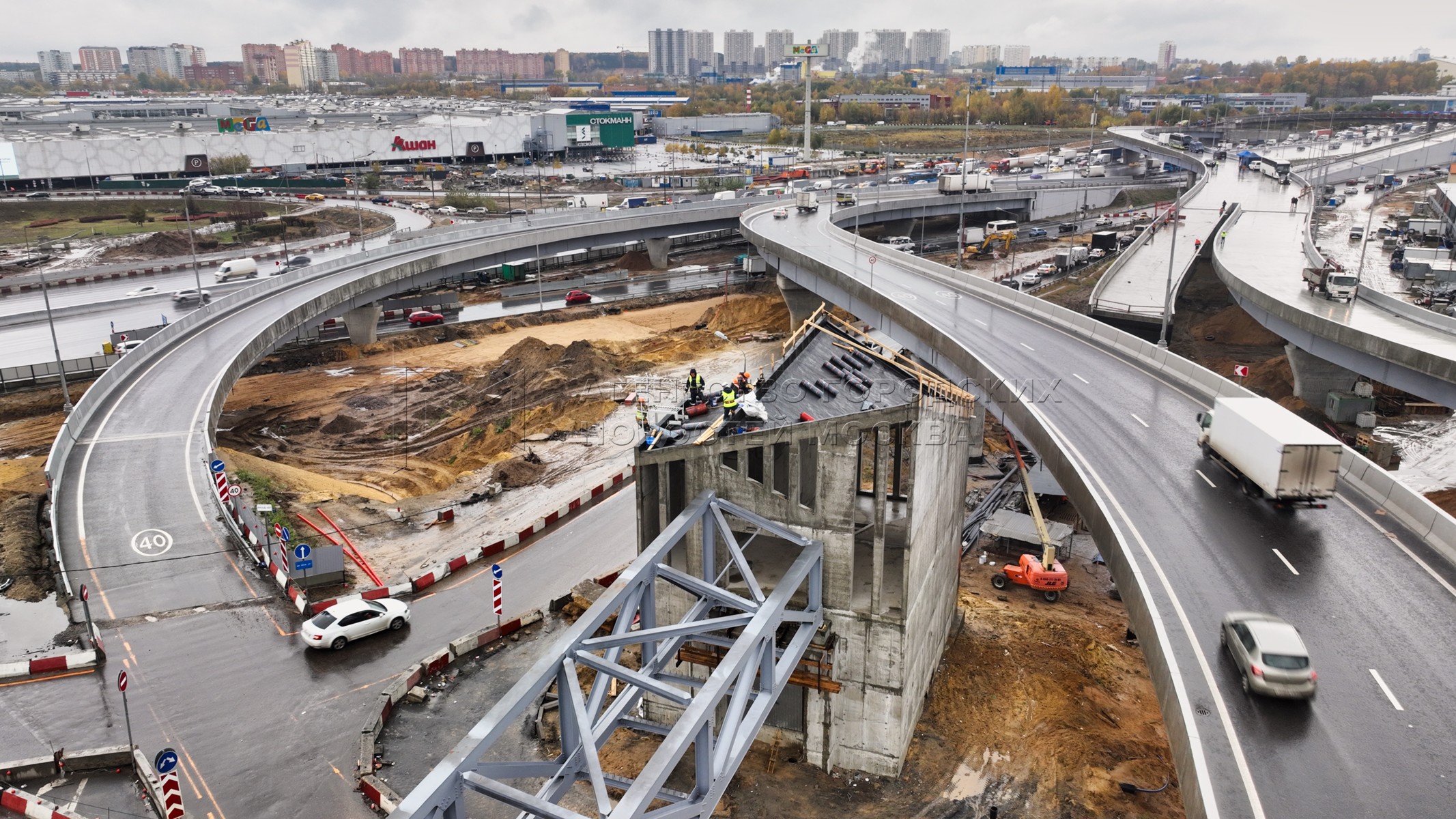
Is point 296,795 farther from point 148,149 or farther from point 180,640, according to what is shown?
point 148,149

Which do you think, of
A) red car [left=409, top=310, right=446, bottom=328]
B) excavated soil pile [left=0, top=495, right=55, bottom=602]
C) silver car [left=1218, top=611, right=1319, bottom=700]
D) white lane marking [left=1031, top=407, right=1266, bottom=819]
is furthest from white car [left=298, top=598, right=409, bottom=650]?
red car [left=409, top=310, right=446, bottom=328]

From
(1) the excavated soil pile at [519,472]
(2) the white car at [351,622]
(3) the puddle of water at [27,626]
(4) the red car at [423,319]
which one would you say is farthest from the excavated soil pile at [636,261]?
(3) the puddle of water at [27,626]

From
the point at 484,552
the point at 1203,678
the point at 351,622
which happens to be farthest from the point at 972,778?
the point at 484,552

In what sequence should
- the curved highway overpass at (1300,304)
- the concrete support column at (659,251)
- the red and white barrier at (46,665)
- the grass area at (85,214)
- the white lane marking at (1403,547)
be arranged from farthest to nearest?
the grass area at (85,214) < the concrete support column at (659,251) < the curved highway overpass at (1300,304) < the red and white barrier at (46,665) < the white lane marking at (1403,547)

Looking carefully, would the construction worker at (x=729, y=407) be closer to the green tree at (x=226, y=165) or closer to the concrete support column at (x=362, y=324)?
the concrete support column at (x=362, y=324)

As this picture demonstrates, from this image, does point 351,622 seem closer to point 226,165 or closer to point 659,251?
point 659,251

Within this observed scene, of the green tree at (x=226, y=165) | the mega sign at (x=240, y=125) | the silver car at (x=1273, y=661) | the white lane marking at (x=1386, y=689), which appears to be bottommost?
the white lane marking at (x=1386, y=689)

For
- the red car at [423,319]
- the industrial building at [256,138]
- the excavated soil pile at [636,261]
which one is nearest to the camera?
the red car at [423,319]
